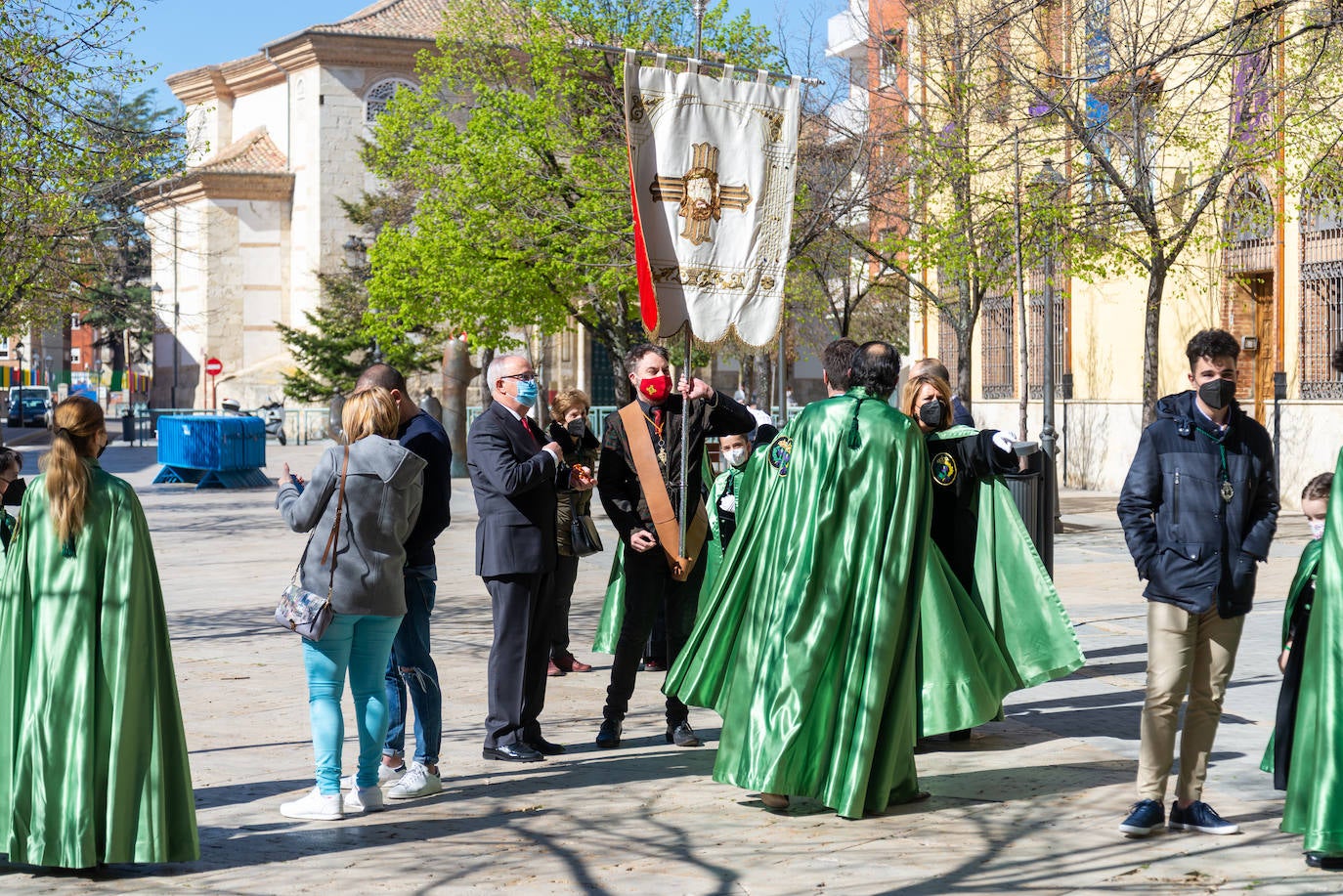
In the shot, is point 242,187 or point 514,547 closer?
point 514,547

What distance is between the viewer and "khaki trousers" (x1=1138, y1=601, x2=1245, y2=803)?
5711 mm

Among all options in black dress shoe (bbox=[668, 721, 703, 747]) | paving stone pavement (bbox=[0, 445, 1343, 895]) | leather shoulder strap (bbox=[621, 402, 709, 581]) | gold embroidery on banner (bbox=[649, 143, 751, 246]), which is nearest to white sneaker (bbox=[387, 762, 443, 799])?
paving stone pavement (bbox=[0, 445, 1343, 895])

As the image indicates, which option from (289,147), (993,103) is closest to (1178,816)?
(993,103)

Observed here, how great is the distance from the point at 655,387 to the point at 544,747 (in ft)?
5.55

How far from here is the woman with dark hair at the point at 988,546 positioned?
7207 mm

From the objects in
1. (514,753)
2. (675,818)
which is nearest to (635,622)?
(514,753)

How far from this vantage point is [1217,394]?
563cm

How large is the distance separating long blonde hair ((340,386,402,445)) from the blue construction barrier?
21548mm

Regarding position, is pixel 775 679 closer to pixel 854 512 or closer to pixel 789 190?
pixel 854 512

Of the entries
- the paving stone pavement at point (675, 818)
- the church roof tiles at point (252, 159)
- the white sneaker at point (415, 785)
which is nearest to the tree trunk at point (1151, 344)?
the paving stone pavement at point (675, 818)

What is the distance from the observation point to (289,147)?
5925cm

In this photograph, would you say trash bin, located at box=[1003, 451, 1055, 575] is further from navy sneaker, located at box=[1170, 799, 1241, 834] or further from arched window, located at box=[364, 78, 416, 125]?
arched window, located at box=[364, 78, 416, 125]

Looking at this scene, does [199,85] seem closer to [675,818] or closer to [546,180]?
[546,180]

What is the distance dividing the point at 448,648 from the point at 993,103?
12515mm
